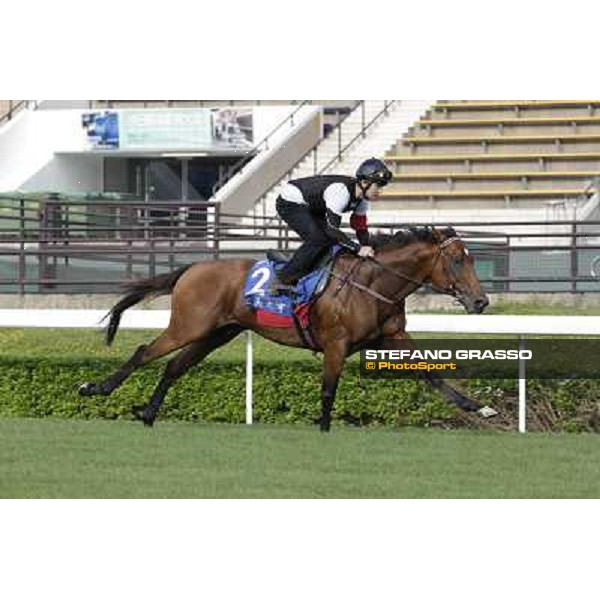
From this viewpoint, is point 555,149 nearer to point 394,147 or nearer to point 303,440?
point 394,147

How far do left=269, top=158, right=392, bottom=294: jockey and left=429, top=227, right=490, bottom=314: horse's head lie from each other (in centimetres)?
40

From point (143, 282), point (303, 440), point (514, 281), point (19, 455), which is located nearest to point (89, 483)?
point (19, 455)

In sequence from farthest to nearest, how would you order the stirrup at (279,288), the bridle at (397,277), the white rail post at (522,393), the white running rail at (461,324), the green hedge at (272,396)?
the green hedge at (272,396) → the white running rail at (461,324) → the white rail post at (522,393) → the stirrup at (279,288) → the bridle at (397,277)

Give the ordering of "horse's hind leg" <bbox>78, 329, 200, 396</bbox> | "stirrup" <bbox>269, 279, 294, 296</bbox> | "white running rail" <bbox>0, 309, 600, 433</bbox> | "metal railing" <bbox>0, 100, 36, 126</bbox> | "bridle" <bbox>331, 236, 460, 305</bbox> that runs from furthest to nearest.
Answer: "metal railing" <bbox>0, 100, 36, 126</bbox> → "white running rail" <bbox>0, 309, 600, 433</bbox> → "horse's hind leg" <bbox>78, 329, 200, 396</bbox> → "stirrup" <bbox>269, 279, 294, 296</bbox> → "bridle" <bbox>331, 236, 460, 305</bbox>

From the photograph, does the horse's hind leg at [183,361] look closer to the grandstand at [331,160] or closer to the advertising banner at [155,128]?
the grandstand at [331,160]

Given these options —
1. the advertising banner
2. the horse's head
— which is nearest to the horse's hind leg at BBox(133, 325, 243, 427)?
the horse's head

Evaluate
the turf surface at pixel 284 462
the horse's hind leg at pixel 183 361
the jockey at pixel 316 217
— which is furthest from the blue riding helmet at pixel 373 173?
the turf surface at pixel 284 462

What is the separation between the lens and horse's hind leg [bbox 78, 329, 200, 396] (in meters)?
10.3

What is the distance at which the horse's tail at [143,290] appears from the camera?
1046 centimetres

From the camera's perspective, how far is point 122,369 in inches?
405

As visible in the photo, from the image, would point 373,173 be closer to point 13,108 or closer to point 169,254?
point 169,254

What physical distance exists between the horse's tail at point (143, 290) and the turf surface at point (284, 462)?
0.65 metres

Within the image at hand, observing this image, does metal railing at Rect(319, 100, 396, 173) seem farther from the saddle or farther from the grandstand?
the saddle

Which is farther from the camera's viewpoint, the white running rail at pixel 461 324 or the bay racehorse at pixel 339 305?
the white running rail at pixel 461 324
